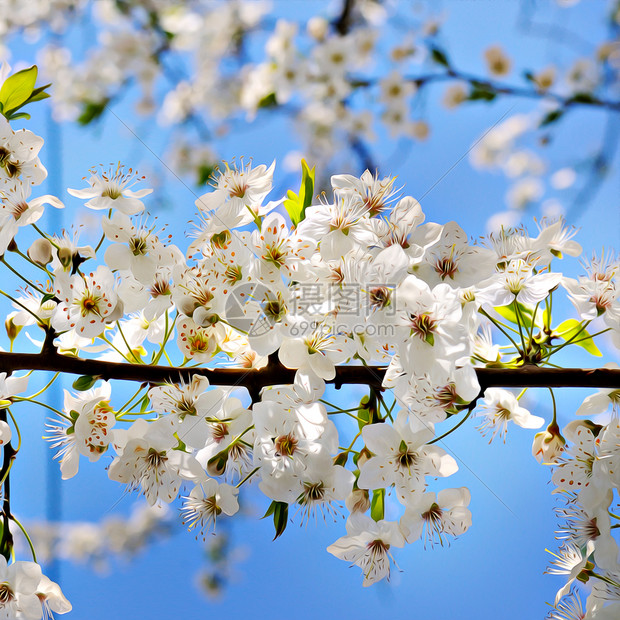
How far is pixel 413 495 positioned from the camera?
1.48ft

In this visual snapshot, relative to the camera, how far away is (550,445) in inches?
20.0

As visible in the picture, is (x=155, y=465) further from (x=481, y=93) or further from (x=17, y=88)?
(x=481, y=93)

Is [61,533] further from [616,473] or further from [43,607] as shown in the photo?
[616,473]

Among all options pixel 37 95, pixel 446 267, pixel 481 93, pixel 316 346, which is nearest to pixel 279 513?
pixel 316 346

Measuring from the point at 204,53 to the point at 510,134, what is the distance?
1019mm

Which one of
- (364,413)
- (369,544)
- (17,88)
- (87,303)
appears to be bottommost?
(369,544)

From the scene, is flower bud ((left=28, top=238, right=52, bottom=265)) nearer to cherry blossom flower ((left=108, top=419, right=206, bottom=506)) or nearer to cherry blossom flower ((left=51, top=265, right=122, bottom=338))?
cherry blossom flower ((left=51, top=265, right=122, bottom=338))

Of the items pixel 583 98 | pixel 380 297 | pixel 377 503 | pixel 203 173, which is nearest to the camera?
pixel 380 297

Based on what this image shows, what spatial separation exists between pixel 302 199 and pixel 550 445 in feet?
1.10

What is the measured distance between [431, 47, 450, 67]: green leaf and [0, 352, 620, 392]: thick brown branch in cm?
100

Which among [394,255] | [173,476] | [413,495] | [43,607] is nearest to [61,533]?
[43,607]

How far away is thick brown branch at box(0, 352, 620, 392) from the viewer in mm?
441

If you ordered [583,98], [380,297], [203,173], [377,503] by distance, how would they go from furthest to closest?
[203,173] < [583,98] < [377,503] < [380,297]

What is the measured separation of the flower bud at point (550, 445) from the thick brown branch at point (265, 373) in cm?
8
